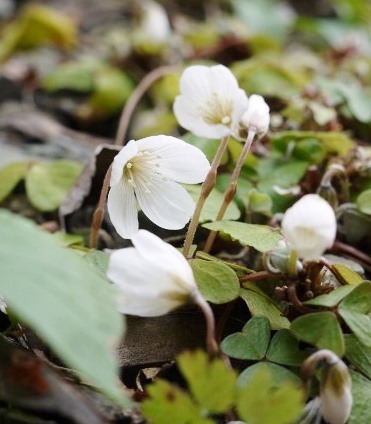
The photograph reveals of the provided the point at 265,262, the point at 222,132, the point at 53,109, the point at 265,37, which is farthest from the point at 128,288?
the point at 265,37

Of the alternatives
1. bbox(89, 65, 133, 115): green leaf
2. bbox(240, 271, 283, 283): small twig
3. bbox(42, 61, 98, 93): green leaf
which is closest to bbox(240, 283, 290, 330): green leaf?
bbox(240, 271, 283, 283): small twig

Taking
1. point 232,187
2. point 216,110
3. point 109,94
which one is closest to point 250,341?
point 232,187

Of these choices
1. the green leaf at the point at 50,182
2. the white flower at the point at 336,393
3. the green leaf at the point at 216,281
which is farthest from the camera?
the green leaf at the point at 50,182

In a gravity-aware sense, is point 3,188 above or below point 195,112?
below

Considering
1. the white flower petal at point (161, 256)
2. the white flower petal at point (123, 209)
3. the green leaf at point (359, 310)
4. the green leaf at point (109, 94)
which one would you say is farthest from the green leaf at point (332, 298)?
the green leaf at point (109, 94)

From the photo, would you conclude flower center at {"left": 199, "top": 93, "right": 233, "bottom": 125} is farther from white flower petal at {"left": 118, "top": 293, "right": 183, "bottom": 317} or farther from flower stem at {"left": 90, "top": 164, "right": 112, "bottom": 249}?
white flower petal at {"left": 118, "top": 293, "right": 183, "bottom": 317}

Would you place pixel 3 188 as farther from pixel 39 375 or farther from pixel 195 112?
pixel 39 375

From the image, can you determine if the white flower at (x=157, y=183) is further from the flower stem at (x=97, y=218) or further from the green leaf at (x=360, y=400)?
the green leaf at (x=360, y=400)
